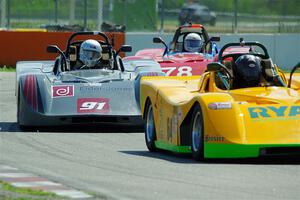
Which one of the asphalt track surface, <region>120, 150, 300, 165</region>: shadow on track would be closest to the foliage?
the asphalt track surface

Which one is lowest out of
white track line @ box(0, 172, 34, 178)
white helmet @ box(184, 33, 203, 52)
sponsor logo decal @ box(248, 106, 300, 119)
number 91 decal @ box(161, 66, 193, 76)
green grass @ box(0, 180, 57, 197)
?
number 91 decal @ box(161, 66, 193, 76)

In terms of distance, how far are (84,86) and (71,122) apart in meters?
0.82

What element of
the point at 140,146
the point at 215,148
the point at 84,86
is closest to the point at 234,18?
the point at 84,86

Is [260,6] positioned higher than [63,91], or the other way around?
[260,6]

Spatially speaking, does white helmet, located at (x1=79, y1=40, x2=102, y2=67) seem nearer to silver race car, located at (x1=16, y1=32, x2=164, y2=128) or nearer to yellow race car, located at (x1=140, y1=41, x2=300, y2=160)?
silver race car, located at (x1=16, y1=32, x2=164, y2=128)

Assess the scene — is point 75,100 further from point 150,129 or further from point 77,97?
point 150,129

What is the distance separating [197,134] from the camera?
11.3m

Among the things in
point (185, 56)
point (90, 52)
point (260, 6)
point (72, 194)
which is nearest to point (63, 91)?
point (90, 52)

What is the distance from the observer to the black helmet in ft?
40.1

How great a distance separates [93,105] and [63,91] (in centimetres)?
53

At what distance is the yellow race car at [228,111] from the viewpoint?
10.7m

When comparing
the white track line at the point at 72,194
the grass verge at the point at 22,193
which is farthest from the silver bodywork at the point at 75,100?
the white track line at the point at 72,194

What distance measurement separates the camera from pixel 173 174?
389 inches

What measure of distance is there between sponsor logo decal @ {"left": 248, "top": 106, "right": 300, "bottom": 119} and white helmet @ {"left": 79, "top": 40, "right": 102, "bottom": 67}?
6635 millimetres
